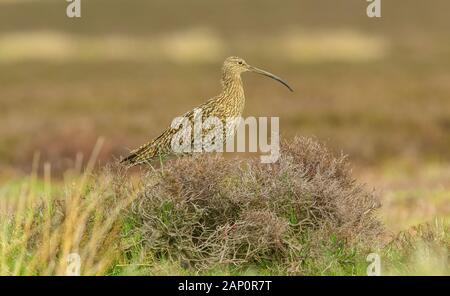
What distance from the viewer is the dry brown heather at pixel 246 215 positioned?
981 centimetres

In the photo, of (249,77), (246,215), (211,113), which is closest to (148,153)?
(211,113)

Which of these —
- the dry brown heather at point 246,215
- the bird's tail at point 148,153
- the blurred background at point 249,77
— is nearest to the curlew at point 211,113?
the bird's tail at point 148,153

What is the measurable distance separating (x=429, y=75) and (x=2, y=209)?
46402 mm

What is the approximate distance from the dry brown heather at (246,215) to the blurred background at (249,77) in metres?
2.32

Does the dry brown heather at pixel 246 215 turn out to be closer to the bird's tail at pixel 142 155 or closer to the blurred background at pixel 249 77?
the bird's tail at pixel 142 155

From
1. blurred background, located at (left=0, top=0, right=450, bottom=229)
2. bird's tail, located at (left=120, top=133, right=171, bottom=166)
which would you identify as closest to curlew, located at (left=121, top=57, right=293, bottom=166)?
bird's tail, located at (left=120, top=133, right=171, bottom=166)

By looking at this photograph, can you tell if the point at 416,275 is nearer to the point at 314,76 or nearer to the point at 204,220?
the point at 204,220

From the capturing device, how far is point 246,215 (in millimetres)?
9906

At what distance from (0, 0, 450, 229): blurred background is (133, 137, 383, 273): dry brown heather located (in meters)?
2.32

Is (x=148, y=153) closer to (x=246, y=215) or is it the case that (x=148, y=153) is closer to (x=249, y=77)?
(x=246, y=215)

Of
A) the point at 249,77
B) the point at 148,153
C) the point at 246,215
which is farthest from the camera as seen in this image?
the point at 249,77

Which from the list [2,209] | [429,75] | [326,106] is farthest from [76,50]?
[2,209]

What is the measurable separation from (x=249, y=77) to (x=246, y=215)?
172ft

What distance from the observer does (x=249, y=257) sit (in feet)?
32.2
